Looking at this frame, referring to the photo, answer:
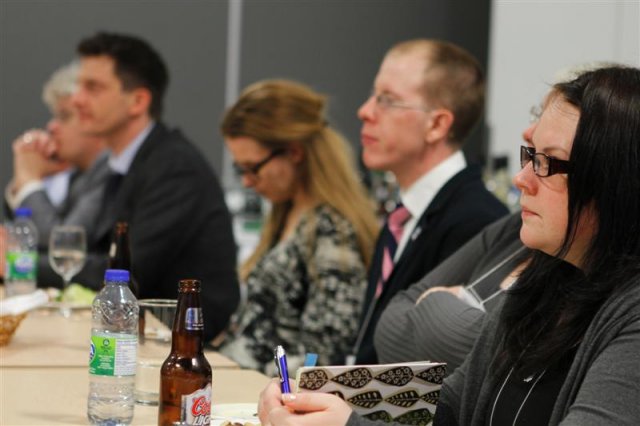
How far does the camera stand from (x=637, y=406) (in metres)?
1.25

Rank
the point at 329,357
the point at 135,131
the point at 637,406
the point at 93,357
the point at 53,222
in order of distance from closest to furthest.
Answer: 1. the point at 637,406
2. the point at 93,357
3. the point at 329,357
4. the point at 135,131
5. the point at 53,222

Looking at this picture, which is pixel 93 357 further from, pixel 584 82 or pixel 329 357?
pixel 329 357

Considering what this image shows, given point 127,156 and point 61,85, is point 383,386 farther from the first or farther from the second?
point 61,85

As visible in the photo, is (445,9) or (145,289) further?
(445,9)

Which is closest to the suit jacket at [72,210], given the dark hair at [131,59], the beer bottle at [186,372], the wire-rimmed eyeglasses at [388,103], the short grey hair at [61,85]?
the dark hair at [131,59]

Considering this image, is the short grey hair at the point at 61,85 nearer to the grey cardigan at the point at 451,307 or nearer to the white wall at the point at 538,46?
the white wall at the point at 538,46

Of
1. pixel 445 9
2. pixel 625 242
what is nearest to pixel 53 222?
pixel 445 9

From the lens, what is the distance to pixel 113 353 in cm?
154

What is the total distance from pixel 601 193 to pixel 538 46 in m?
2.97

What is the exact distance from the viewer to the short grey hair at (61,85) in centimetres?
557

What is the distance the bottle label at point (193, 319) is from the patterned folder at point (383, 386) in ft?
0.53

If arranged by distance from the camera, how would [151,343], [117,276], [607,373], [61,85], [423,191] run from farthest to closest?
[61,85], [423,191], [151,343], [117,276], [607,373]

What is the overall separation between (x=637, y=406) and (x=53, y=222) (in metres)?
3.61

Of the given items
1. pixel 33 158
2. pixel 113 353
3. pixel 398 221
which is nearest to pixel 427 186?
pixel 398 221
